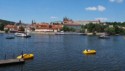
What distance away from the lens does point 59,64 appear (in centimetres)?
5125

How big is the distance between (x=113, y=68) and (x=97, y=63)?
5565 millimetres

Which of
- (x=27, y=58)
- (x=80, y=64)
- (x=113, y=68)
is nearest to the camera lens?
(x=113, y=68)

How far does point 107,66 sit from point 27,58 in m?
16.5

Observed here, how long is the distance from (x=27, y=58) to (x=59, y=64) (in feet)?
27.9

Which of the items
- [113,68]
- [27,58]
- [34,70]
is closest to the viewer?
[34,70]

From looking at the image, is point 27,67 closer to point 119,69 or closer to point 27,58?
point 27,58

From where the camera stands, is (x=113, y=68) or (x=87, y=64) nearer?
(x=113, y=68)

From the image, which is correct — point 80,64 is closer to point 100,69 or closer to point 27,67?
point 100,69

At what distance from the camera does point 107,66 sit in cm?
5034

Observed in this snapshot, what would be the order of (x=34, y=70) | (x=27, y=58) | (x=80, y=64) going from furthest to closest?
(x=27, y=58)
(x=80, y=64)
(x=34, y=70)

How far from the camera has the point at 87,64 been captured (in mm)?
52031

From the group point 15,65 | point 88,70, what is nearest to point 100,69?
point 88,70

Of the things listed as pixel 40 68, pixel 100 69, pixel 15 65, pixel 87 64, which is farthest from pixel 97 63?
pixel 15 65

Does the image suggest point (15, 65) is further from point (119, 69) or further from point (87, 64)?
point (119, 69)
